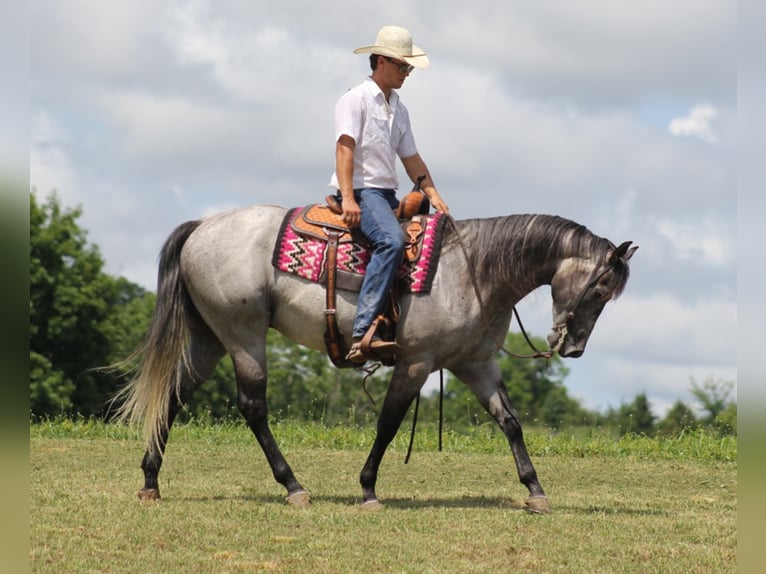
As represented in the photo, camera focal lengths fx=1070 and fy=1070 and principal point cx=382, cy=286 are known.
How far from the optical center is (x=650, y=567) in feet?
20.7

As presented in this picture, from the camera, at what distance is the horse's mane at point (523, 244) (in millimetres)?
8008

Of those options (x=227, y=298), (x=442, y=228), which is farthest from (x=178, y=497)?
(x=442, y=228)

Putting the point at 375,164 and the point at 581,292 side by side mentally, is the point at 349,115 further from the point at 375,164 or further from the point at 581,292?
the point at 581,292

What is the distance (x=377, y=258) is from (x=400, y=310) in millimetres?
467

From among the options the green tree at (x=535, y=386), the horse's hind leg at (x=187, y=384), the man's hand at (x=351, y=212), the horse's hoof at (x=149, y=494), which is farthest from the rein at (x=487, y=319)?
the green tree at (x=535, y=386)

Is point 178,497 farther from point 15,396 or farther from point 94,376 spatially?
point 94,376

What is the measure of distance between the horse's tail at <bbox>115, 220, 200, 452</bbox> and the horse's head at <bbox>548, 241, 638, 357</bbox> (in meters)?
3.00

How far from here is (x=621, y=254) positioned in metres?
7.83

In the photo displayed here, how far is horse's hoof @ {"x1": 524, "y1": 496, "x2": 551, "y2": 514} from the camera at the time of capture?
26.6 feet

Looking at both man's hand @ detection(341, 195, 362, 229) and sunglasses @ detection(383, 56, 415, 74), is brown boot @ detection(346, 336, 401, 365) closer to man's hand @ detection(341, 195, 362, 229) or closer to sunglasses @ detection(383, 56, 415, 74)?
man's hand @ detection(341, 195, 362, 229)

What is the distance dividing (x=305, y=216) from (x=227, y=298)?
89 cm

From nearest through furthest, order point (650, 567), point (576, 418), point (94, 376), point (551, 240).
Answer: point (650, 567), point (551, 240), point (94, 376), point (576, 418)

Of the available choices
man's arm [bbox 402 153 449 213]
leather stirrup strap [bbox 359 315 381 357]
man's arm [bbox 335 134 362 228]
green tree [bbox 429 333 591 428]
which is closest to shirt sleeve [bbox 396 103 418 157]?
man's arm [bbox 402 153 449 213]

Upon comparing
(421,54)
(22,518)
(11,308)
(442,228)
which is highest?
(421,54)
